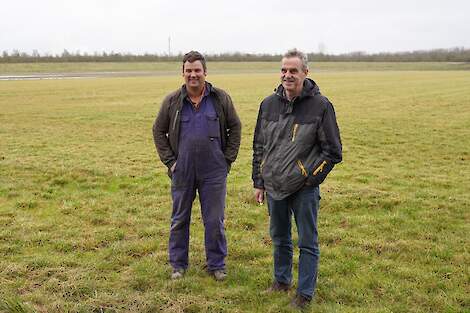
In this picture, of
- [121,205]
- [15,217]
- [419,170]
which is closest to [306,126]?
[121,205]

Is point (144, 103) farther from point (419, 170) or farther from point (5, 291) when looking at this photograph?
point (5, 291)

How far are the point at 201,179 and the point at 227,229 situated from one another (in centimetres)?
202

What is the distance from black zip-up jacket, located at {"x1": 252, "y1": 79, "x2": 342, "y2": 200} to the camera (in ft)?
15.0

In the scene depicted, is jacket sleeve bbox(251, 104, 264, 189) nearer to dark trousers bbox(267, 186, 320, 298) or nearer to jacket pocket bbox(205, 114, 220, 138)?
dark trousers bbox(267, 186, 320, 298)

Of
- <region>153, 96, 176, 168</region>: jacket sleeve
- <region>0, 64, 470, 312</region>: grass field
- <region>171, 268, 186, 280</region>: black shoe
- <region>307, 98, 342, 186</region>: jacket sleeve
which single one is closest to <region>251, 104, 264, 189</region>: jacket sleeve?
<region>307, 98, 342, 186</region>: jacket sleeve

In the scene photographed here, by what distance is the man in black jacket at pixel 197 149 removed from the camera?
528 cm

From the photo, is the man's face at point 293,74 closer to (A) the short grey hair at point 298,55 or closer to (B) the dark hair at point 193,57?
(A) the short grey hair at point 298,55

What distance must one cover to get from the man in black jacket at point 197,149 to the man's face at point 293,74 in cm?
99

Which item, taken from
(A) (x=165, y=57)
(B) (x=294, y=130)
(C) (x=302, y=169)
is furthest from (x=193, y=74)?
(A) (x=165, y=57)

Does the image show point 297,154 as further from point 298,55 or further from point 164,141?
point 164,141

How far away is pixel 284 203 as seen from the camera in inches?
193

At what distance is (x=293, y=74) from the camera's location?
451 cm

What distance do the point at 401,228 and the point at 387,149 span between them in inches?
273

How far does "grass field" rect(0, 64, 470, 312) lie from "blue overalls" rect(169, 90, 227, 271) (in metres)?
0.31
